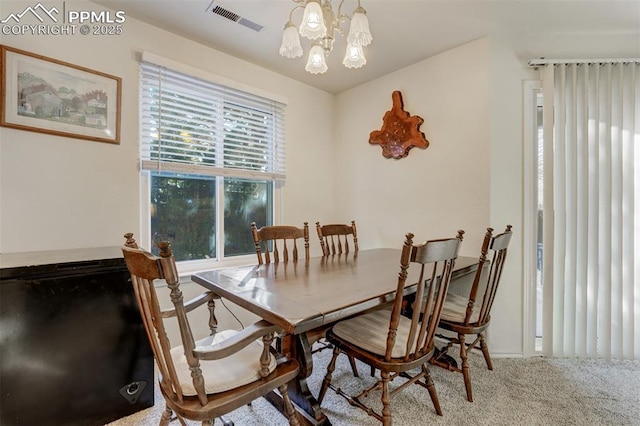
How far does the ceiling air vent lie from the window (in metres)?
0.53

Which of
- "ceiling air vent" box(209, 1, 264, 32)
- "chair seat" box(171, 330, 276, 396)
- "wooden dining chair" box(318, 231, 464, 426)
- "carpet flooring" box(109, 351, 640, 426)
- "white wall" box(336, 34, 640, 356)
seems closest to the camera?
"chair seat" box(171, 330, 276, 396)

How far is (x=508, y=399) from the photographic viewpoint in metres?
1.70

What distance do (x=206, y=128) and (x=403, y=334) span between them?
2132 millimetres

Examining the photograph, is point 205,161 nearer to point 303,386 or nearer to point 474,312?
point 303,386

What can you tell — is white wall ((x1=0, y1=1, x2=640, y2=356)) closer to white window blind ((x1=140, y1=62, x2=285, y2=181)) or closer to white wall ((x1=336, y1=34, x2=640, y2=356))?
white wall ((x1=336, y1=34, x2=640, y2=356))

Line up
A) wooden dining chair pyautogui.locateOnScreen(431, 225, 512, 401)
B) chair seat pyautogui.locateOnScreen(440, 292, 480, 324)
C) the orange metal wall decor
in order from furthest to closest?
1. the orange metal wall decor
2. chair seat pyautogui.locateOnScreen(440, 292, 480, 324)
3. wooden dining chair pyautogui.locateOnScreen(431, 225, 512, 401)

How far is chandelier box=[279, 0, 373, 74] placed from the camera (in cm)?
133

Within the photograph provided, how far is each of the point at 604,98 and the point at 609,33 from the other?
1.60 feet

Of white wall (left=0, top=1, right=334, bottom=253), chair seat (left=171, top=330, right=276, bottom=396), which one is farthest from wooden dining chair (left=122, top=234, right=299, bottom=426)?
white wall (left=0, top=1, right=334, bottom=253)

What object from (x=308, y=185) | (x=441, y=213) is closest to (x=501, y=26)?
(x=441, y=213)

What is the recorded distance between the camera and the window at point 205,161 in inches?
84.3

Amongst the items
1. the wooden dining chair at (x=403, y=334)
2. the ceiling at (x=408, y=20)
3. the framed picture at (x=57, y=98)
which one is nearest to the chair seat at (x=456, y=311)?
the wooden dining chair at (x=403, y=334)

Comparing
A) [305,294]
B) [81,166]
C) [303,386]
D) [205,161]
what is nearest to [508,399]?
[303,386]

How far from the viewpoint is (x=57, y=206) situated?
5.71ft
